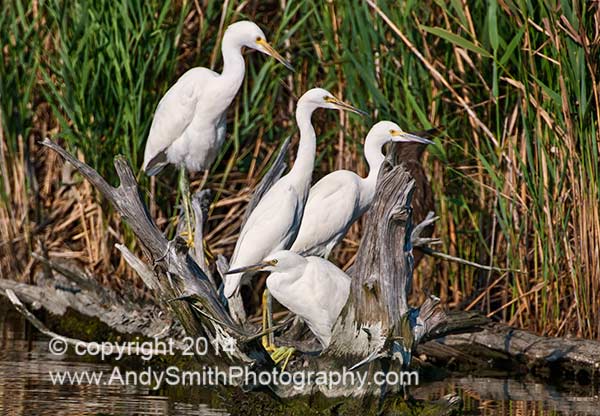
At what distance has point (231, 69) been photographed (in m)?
6.23

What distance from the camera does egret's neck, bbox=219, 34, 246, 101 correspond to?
620cm

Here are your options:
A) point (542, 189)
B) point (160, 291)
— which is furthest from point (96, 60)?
point (542, 189)

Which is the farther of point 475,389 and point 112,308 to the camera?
point 112,308

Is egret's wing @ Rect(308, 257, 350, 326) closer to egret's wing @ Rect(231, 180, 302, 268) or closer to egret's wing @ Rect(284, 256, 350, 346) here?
egret's wing @ Rect(284, 256, 350, 346)

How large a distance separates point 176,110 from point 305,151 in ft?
3.59

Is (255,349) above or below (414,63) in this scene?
below

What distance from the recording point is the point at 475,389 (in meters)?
5.69

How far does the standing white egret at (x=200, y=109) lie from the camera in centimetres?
620

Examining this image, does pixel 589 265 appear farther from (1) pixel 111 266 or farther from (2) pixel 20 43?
(2) pixel 20 43

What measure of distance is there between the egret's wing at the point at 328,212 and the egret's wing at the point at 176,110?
38.3 inches

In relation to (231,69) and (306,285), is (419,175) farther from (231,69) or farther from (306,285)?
(306,285)

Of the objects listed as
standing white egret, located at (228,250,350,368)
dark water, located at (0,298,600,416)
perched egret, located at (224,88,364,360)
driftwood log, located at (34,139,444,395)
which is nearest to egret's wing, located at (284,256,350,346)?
standing white egret, located at (228,250,350,368)

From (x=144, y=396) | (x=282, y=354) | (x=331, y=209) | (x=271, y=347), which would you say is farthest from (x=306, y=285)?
(x=144, y=396)

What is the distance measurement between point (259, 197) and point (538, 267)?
1.69 m
